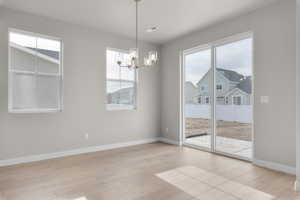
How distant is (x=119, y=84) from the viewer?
4.92 metres

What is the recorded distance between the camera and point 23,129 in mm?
3590

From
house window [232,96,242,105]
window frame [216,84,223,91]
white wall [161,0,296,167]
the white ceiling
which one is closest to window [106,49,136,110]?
the white ceiling

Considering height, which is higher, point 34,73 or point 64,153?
point 34,73

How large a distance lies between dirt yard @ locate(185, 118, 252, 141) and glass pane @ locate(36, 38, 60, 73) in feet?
11.8

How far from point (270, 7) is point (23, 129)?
527 centimetres

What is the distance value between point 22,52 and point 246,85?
4.69 meters

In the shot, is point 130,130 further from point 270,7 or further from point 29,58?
point 270,7

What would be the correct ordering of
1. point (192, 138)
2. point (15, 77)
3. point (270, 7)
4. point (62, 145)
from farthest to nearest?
1. point (192, 138)
2. point (62, 145)
3. point (15, 77)
4. point (270, 7)

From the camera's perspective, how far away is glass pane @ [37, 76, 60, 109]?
3836mm

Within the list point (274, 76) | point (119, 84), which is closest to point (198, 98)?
point (274, 76)

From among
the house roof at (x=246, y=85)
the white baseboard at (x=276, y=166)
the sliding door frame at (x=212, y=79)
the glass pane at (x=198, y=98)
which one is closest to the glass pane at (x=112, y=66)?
the sliding door frame at (x=212, y=79)

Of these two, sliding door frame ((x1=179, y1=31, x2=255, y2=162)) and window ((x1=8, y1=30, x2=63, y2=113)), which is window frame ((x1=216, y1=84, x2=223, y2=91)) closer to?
sliding door frame ((x1=179, y1=31, x2=255, y2=162))

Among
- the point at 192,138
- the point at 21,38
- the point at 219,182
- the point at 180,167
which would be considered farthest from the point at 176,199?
the point at 21,38

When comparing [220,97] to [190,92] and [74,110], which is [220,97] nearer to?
[190,92]
